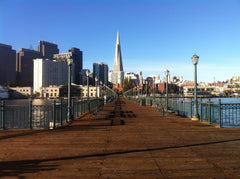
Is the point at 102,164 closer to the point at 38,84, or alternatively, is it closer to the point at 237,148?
the point at 237,148

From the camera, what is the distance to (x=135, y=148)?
247 inches

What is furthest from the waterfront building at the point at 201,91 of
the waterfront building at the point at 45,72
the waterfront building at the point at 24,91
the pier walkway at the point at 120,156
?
the pier walkway at the point at 120,156

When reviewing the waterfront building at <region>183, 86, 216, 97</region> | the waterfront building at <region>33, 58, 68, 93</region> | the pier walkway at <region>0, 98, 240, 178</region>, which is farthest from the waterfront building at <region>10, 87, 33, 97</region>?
the pier walkway at <region>0, 98, 240, 178</region>

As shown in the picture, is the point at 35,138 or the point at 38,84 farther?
the point at 38,84

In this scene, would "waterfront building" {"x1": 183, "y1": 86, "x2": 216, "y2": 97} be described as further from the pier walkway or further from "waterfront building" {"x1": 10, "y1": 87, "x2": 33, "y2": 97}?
the pier walkway

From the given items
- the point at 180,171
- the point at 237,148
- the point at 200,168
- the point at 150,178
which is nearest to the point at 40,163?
the point at 150,178

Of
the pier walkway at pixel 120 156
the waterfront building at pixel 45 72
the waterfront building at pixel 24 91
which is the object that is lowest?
the pier walkway at pixel 120 156

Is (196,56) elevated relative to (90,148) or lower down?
elevated

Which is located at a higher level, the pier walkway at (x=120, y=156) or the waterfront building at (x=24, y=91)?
the waterfront building at (x=24, y=91)

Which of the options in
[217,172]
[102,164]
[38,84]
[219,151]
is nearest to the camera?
[217,172]

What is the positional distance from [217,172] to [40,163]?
392 centimetres

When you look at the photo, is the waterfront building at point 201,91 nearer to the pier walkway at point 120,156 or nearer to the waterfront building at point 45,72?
the waterfront building at point 45,72

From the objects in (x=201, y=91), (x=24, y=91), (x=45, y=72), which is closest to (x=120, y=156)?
Result: (x=201, y=91)

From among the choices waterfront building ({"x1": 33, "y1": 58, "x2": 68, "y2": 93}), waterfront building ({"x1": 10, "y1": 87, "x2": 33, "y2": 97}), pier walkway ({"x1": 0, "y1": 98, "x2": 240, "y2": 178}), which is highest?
waterfront building ({"x1": 33, "y1": 58, "x2": 68, "y2": 93})
